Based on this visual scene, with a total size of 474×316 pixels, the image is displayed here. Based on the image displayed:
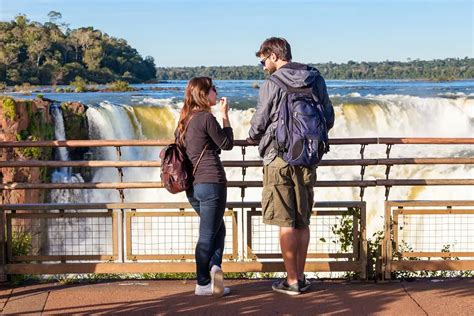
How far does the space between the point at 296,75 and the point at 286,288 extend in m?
1.70

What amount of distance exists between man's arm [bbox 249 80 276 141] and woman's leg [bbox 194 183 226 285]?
519 millimetres

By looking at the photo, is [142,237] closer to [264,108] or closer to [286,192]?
[286,192]

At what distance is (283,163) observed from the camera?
5766 mm

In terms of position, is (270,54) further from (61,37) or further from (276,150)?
(61,37)

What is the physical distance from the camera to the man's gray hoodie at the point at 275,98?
18.6 ft

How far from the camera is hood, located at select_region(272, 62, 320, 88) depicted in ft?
18.5

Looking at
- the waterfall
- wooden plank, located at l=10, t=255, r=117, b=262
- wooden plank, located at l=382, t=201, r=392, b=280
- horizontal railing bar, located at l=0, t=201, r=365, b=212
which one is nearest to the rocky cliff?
the waterfall

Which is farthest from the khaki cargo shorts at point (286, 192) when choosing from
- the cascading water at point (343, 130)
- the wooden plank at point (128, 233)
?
the cascading water at point (343, 130)

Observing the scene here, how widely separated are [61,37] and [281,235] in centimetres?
8712

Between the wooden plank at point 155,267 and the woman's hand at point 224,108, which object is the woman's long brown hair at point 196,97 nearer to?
the woman's hand at point 224,108

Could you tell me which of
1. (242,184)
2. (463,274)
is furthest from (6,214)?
(463,274)

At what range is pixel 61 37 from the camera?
293 feet

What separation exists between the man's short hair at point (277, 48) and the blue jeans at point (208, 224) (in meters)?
1.06

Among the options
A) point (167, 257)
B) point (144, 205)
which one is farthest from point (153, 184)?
point (167, 257)
